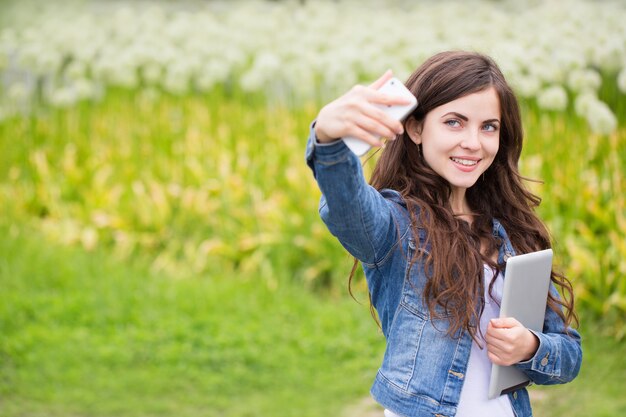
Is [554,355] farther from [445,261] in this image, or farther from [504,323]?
[445,261]

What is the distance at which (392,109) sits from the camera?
1315 millimetres

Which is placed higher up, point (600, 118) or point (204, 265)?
point (600, 118)

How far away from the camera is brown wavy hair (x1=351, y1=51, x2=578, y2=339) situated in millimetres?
1530

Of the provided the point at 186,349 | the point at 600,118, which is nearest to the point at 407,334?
the point at 186,349

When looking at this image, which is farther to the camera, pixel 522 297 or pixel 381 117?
pixel 522 297

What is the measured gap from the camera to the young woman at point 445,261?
5.00ft

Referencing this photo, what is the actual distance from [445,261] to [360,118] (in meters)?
0.39

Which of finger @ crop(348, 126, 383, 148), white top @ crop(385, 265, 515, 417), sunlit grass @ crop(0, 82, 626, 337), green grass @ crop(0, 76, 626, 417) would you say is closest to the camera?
finger @ crop(348, 126, 383, 148)

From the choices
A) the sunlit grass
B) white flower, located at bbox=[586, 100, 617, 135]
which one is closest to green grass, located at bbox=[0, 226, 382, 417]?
the sunlit grass

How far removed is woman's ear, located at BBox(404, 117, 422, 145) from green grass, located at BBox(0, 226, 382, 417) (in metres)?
1.96

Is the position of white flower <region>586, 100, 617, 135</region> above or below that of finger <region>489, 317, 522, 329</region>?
above

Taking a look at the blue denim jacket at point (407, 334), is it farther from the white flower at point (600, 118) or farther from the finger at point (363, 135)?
the white flower at point (600, 118)

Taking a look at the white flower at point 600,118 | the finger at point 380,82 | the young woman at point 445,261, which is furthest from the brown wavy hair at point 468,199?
the white flower at point 600,118

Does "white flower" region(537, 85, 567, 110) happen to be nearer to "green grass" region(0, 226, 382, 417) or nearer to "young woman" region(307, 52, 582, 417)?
"green grass" region(0, 226, 382, 417)
